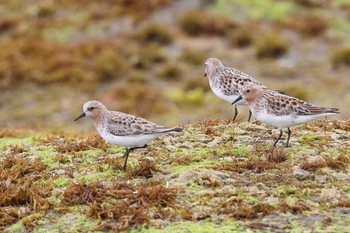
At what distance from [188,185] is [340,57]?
21425 mm

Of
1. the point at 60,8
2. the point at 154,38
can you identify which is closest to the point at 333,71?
the point at 154,38

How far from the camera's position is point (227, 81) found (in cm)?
1456

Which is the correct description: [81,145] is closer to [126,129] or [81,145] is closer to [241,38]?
[126,129]

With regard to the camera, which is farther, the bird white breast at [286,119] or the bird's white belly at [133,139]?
the bird white breast at [286,119]

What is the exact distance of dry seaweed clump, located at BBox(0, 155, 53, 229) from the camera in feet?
33.8

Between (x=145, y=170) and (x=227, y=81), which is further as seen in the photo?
(x=227, y=81)

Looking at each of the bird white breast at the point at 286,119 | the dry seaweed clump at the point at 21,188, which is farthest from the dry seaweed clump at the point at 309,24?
the dry seaweed clump at the point at 21,188

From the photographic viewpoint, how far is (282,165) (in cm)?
1114

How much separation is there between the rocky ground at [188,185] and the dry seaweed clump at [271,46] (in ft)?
61.6

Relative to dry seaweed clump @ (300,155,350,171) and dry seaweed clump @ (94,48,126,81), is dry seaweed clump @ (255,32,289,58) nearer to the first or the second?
dry seaweed clump @ (94,48,126,81)

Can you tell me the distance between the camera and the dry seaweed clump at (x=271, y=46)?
3180 centimetres

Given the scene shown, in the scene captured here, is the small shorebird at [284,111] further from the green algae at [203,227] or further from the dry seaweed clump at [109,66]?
the dry seaweed clump at [109,66]

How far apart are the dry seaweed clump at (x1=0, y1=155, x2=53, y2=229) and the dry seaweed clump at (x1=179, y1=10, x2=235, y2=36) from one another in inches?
894

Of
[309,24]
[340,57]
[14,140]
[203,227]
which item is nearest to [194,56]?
[309,24]
